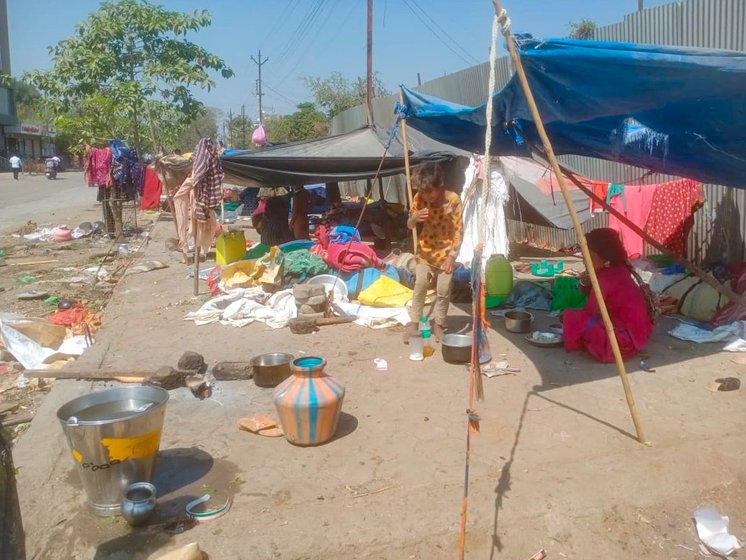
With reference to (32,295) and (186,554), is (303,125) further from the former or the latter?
(186,554)

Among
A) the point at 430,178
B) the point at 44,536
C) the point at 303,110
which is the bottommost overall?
the point at 44,536

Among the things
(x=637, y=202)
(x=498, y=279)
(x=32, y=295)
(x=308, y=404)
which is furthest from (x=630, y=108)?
(x=32, y=295)

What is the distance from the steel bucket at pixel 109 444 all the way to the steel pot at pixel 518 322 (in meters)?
3.95

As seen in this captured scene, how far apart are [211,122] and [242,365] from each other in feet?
225

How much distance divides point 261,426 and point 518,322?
3.20 metres

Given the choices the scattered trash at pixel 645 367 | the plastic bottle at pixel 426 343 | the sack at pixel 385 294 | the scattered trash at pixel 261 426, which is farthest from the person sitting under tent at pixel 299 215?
the scattered trash at pixel 261 426

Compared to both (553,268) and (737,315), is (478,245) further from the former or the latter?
(553,268)

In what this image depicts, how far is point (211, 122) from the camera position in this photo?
69438 mm

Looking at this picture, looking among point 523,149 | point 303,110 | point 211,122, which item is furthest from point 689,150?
point 211,122

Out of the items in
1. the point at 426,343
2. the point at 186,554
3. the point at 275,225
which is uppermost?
the point at 275,225

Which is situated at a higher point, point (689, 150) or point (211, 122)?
point (211, 122)

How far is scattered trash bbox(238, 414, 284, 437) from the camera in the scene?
420cm

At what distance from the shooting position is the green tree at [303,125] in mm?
33719

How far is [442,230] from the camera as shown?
607 centimetres
